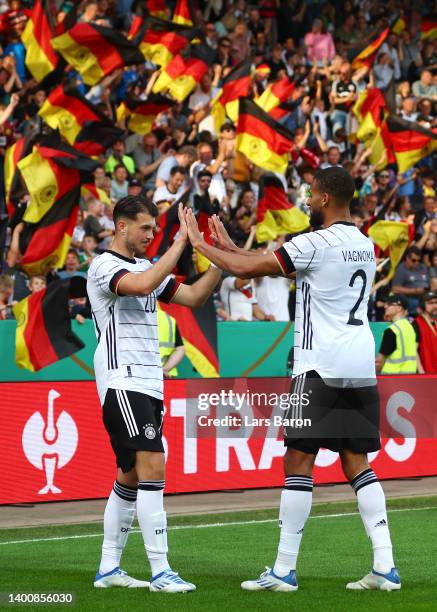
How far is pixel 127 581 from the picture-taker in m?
7.66

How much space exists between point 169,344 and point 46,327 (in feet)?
4.83

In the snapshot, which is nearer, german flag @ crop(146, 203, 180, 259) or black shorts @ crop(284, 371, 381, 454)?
black shorts @ crop(284, 371, 381, 454)

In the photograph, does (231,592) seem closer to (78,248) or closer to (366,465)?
(366,465)

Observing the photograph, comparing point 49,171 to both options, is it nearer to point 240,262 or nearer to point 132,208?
point 132,208

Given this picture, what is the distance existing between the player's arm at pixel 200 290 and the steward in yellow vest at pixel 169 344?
6.78m

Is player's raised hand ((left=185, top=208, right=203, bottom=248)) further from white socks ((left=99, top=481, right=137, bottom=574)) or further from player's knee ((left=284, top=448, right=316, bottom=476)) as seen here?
white socks ((left=99, top=481, right=137, bottom=574))

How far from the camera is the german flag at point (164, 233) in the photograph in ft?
50.2

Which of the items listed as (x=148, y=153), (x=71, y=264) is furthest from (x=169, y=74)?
(x=71, y=264)

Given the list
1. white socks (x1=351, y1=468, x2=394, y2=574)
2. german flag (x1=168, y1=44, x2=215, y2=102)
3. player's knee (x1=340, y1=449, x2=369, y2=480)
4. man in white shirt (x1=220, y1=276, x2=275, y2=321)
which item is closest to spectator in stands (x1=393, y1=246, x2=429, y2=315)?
man in white shirt (x1=220, y1=276, x2=275, y2=321)

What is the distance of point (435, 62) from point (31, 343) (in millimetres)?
16594

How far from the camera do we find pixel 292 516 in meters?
7.40

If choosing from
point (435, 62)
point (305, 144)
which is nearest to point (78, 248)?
point (305, 144)

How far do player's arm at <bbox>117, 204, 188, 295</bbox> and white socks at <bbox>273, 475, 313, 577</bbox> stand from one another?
134cm

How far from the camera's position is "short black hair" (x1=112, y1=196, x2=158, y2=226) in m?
7.68
